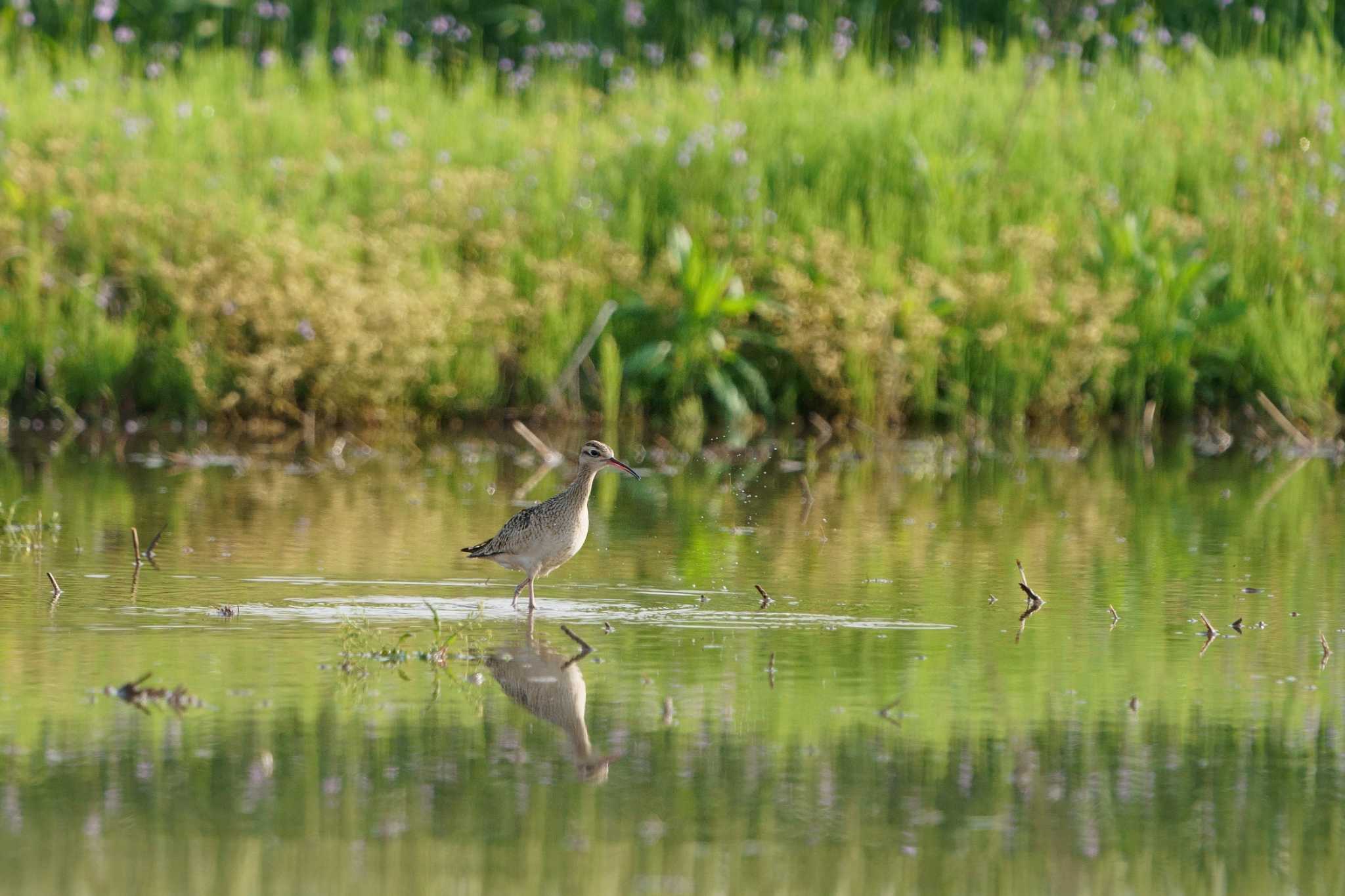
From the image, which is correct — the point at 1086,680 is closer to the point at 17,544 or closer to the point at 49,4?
the point at 17,544

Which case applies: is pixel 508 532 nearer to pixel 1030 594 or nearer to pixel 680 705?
pixel 1030 594

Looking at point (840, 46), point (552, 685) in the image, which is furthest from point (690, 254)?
point (552, 685)

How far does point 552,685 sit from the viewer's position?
742cm

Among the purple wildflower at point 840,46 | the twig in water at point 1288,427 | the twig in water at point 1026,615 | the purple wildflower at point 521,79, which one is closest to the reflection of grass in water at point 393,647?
the twig in water at point 1026,615

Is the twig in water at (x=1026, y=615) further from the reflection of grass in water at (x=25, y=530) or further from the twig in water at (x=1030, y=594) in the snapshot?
the reflection of grass in water at (x=25, y=530)

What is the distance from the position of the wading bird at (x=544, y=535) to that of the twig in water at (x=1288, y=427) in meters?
8.51

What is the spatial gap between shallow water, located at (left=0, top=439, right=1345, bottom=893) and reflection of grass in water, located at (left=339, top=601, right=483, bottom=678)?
3cm

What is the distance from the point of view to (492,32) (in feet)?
87.6

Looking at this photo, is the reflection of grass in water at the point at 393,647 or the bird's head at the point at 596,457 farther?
the bird's head at the point at 596,457

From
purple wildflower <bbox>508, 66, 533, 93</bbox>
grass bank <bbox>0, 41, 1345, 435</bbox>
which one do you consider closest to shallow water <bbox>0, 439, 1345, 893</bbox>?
grass bank <bbox>0, 41, 1345, 435</bbox>

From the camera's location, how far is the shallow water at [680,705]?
539 cm

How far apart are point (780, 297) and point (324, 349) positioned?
3586 mm

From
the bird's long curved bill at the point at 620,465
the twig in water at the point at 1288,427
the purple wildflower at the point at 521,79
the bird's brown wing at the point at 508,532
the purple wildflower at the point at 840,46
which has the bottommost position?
the twig in water at the point at 1288,427

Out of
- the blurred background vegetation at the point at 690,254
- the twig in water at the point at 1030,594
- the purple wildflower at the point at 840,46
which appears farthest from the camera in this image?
the purple wildflower at the point at 840,46
